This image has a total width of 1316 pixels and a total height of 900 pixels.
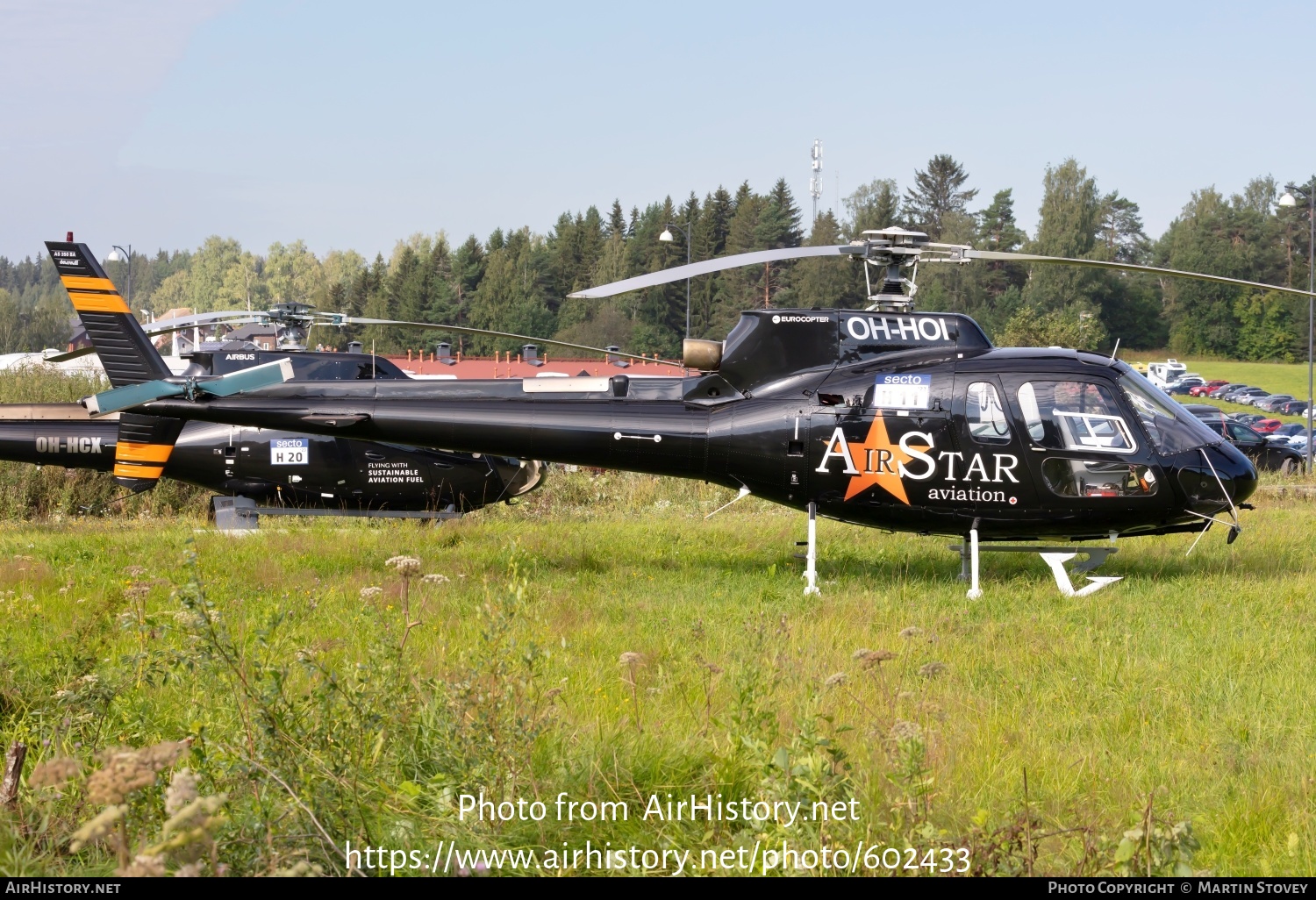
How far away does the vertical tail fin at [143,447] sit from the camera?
1200cm

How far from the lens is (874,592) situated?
10.3 meters

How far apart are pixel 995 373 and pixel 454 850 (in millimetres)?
7651

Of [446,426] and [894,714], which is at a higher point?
[446,426]

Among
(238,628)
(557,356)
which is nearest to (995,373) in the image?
(238,628)

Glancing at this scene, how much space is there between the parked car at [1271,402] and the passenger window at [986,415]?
182 ft

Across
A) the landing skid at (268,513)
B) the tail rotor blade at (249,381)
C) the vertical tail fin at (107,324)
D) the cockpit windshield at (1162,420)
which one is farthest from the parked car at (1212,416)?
the vertical tail fin at (107,324)

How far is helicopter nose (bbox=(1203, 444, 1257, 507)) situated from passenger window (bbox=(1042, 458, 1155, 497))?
0.72 metres

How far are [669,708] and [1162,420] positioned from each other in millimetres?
6315

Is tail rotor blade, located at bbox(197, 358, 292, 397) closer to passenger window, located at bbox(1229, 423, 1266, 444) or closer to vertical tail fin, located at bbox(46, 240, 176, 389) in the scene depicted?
vertical tail fin, located at bbox(46, 240, 176, 389)

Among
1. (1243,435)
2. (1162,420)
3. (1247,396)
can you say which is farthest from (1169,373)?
(1162,420)

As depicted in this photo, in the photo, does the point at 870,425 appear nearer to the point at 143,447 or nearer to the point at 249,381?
the point at 249,381

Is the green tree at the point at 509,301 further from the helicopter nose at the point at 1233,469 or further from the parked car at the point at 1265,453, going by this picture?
the helicopter nose at the point at 1233,469

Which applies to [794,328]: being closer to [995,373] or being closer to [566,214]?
[995,373]

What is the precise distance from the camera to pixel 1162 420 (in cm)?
1037
